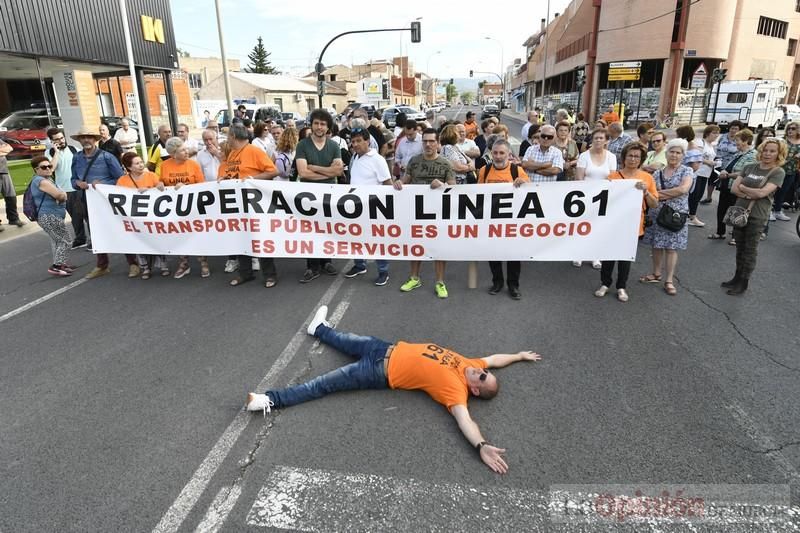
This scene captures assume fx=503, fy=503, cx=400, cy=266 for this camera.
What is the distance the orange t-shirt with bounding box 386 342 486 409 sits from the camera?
3557mm

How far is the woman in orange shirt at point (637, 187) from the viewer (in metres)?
5.64

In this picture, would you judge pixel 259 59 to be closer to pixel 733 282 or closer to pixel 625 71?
pixel 625 71

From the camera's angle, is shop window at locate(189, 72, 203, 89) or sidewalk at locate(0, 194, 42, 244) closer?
sidewalk at locate(0, 194, 42, 244)

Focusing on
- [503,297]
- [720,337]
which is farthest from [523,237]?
[720,337]

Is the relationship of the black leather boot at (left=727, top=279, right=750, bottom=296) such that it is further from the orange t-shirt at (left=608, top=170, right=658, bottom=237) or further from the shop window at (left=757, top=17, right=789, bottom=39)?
the shop window at (left=757, top=17, right=789, bottom=39)

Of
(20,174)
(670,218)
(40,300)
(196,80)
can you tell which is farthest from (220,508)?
(196,80)

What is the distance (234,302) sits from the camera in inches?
232

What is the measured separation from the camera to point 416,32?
2641 centimetres

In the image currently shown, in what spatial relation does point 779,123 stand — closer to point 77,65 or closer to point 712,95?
point 712,95

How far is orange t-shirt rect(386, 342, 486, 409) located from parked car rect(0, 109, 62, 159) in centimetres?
1740

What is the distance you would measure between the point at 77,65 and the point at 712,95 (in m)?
41.1

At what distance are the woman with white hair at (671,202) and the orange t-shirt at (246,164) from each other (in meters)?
4.73

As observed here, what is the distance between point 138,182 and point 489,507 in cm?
579

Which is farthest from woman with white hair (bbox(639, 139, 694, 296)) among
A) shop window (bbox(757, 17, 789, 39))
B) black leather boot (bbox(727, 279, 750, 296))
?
shop window (bbox(757, 17, 789, 39))
